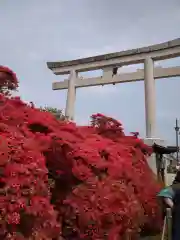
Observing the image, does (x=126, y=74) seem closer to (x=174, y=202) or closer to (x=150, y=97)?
(x=150, y=97)

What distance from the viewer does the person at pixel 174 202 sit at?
106 inches

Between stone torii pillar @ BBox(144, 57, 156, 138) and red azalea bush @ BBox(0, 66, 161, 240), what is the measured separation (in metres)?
7.26

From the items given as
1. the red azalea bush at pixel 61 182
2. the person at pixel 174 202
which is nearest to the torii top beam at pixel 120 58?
the person at pixel 174 202

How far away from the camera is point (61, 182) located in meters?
1.83

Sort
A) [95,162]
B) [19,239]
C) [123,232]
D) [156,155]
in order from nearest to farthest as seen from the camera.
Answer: [19,239] < [95,162] < [123,232] < [156,155]

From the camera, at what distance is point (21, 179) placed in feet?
4.76

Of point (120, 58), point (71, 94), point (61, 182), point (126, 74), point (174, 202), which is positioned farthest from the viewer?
point (71, 94)

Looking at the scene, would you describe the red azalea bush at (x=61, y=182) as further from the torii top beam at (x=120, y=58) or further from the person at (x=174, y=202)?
the torii top beam at (x=120, y=58)

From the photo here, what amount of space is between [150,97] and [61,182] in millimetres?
8381

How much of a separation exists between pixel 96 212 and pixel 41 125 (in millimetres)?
597

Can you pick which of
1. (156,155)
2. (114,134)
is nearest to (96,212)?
(114,134)

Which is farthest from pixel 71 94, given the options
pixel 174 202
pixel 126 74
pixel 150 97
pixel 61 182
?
pixel 61 182

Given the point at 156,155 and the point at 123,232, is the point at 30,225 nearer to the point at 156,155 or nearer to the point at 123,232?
the point at 123,232

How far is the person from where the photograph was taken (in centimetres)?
269
